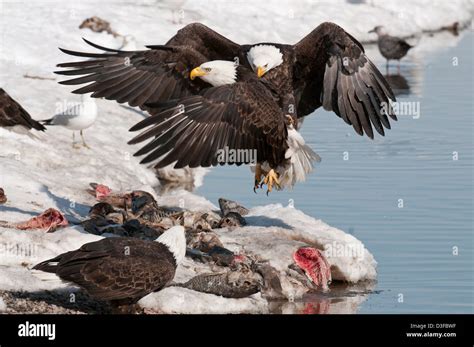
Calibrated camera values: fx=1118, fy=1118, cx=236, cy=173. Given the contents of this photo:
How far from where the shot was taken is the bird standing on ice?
15.4 metres

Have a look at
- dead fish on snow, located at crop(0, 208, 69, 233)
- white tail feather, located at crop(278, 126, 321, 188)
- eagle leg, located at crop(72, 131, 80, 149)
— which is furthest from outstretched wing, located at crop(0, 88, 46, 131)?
white tail feather, located at crop(278, 126, 321, 188)

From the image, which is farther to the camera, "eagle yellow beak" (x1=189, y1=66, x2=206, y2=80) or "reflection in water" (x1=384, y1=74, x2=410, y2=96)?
"reflection in water" (x1=384, y1=74, x2=410, y2=96)

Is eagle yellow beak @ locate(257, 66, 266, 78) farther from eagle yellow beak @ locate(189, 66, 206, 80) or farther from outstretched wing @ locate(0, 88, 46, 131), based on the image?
outstretched wing @ locate(0, 88, 46, 131)

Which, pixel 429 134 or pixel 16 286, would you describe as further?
pixel 429 134

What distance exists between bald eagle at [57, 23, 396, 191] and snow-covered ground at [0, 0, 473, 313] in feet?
3.11

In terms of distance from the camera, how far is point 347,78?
11.6m

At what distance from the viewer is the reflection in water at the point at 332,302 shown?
9877 mm

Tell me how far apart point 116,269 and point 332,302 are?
240cm

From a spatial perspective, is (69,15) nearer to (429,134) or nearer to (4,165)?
(429,134)

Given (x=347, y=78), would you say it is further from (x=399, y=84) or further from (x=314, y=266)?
(x=399, y=84)

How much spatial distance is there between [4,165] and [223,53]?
119 inches

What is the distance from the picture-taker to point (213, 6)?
3344cm

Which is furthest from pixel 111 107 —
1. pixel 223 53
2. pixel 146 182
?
pixel 223 53

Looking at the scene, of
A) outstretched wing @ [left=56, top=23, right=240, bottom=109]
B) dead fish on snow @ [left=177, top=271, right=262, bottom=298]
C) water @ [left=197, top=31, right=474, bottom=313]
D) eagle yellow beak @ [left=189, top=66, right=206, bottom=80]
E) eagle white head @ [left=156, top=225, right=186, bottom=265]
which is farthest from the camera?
outstretched wing @ [left=56, top=23, right=240, bottom=109]
